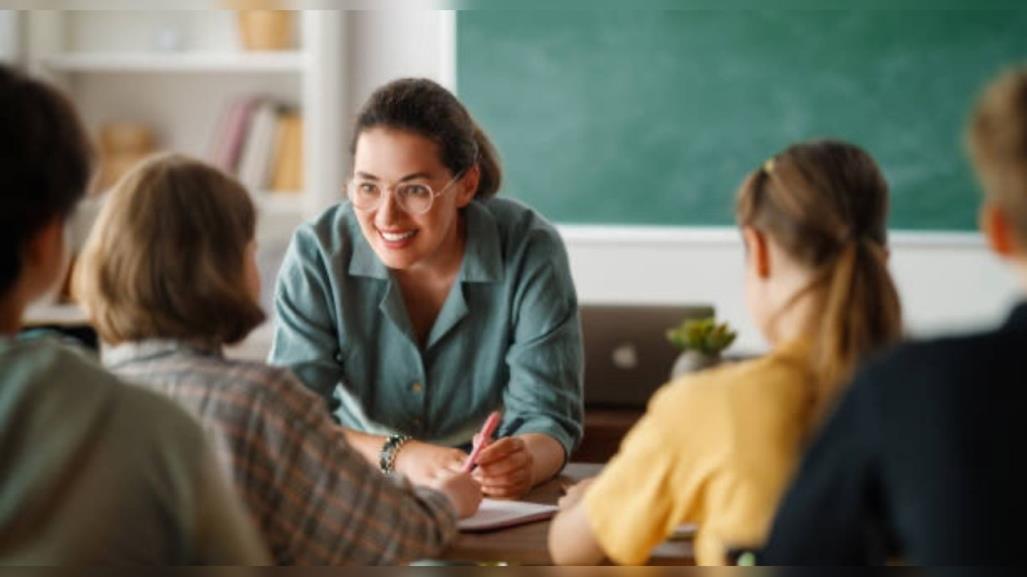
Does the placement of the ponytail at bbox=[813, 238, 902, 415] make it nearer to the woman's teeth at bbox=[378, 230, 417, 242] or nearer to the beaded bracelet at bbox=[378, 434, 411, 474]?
the beaded bracelet at bbox=[378, 434, 411, 474]

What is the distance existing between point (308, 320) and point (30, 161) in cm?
117

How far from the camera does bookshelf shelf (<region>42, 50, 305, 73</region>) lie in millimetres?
4395

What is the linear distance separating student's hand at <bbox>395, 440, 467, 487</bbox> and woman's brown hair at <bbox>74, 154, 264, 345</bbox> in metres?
0.65

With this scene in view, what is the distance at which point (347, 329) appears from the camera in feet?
7.75

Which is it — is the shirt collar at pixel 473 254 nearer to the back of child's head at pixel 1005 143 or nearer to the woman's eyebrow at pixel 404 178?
the woman's eyebrow at pixel 404 178

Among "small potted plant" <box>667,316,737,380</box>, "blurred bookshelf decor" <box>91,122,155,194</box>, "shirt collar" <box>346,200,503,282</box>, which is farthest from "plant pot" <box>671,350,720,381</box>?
"blurred bookshelf decor" <box>91,122,155,194</box>

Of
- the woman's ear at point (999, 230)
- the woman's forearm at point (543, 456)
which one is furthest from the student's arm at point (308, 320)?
the woman's ear at point (999, 230)

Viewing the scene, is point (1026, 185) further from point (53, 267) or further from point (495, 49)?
point (495, 49)

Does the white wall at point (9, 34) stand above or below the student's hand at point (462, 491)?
above

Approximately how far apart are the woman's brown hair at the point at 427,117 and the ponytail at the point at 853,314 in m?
1.05

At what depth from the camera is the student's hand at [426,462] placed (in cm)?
206

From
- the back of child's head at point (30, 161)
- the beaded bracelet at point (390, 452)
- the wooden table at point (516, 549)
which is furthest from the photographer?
the beaded bracelet at point (390, 452)

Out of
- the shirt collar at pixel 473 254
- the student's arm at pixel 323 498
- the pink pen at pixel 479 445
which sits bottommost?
the pink pen at pixel 479 445

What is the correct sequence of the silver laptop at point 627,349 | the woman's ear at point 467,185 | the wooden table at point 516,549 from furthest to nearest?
the silver laptop at point 627,349 < the woman's ear at point 467,185 < the wooden table at point 516,549
